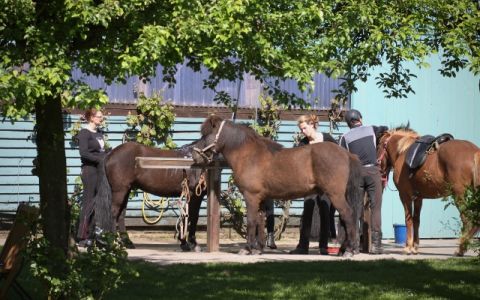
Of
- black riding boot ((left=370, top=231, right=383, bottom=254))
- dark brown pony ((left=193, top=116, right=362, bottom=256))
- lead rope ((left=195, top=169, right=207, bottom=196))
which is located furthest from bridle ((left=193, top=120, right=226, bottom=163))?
black riding boot ((left=370, top=231, right=383, bottom=254))

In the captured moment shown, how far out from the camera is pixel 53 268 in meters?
8.55

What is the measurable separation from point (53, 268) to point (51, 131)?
1196 mm

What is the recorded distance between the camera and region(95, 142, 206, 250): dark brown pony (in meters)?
15.8

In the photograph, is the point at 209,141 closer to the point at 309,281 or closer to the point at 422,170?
the point at 422,170

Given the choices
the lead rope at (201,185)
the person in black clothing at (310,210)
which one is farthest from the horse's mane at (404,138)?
the lead rope at (201,185)

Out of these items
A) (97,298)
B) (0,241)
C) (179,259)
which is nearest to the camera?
(97,298)

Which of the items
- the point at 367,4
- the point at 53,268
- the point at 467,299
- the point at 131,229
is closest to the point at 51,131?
the point at 53,268

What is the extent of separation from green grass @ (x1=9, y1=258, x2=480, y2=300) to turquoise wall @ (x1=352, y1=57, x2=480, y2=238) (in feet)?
22.2

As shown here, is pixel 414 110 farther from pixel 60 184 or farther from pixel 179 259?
pixel 60 184

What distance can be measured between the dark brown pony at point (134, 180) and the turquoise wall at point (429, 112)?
5.24m

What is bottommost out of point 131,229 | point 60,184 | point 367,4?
point 131,229

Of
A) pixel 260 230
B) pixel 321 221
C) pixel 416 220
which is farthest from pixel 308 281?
pixel 416 220

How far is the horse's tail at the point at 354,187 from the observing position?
14.5 m

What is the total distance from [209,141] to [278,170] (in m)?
1.15
